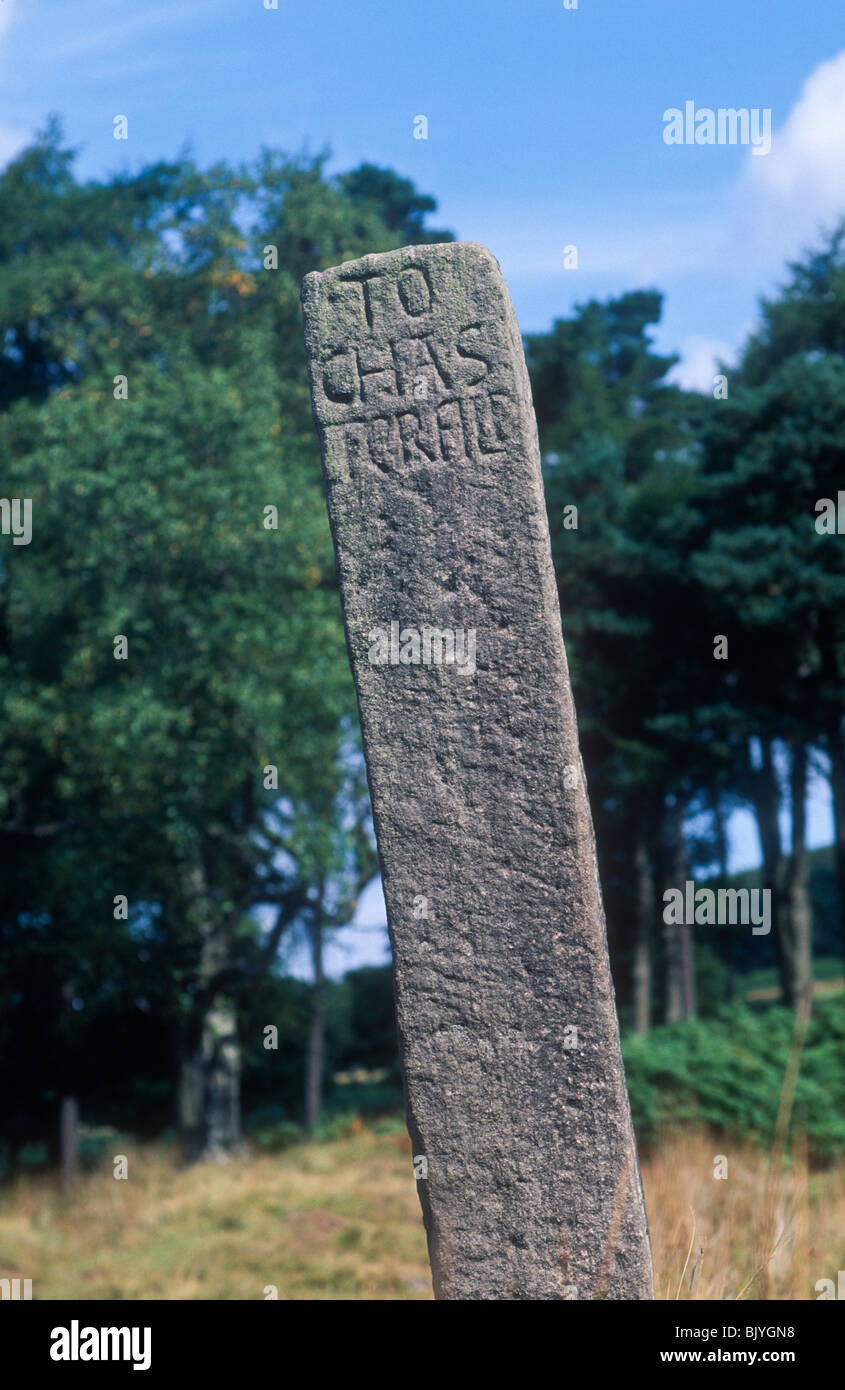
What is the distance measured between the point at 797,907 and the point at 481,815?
56.9 ft

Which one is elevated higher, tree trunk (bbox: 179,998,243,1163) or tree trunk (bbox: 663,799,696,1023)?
tree trunk (bbox: 663,799,696,1023)

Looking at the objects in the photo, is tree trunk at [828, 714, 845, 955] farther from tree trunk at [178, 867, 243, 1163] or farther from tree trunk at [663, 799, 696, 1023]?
tree trunk at [178, 867, 243, 1163]

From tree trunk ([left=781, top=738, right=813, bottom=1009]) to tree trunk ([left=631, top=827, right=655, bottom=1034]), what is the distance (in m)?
2.62

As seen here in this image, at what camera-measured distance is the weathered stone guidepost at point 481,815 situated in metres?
3.25

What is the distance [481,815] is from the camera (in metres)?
3.33

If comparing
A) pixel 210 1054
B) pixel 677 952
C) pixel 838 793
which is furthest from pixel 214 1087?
pixel 838 793

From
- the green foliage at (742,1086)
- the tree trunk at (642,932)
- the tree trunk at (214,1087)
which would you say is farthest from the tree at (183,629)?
the tree trunk at (642,932)

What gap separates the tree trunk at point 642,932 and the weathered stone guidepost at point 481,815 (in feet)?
58.0

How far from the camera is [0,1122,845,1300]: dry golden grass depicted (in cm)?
479

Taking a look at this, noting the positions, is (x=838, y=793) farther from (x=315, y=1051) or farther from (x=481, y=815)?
(x=481, y=815)

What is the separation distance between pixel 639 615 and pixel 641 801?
10.7 ft

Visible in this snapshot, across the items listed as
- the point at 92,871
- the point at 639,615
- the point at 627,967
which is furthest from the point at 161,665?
the point at 627,967

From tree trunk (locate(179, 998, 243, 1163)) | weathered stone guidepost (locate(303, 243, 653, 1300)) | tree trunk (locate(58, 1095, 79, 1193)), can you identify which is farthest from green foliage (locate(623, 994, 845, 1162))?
tree trunk (locate(58, 1095, 79, 1193))
